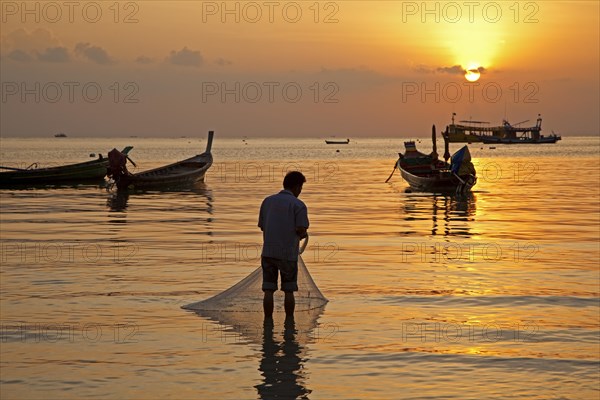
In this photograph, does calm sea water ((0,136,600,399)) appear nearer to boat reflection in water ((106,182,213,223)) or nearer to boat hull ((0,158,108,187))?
boat reflection in water ((106,182,213,223))

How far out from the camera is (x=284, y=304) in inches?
454

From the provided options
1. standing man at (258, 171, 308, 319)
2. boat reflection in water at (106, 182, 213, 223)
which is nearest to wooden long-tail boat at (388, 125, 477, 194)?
boat reflection in water at (106, 182, 213, 223)

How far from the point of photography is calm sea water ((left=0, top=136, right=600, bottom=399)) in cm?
870

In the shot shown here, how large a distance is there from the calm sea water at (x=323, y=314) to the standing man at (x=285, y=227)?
79 cm

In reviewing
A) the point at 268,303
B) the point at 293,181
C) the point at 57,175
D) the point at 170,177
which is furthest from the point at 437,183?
the point at 293,181

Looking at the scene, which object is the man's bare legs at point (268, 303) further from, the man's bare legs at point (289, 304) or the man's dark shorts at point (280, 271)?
the man's bare legs at point (289, 304)

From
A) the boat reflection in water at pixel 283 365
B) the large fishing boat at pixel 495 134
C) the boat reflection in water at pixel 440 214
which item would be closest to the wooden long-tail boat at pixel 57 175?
the boat reflection in water at pixel 440 214

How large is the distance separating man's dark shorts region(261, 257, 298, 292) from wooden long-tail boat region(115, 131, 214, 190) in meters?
30.2

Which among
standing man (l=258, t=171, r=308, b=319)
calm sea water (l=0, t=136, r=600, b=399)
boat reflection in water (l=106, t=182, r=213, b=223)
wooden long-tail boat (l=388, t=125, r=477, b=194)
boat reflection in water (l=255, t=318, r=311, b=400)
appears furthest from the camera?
wooden long-tail boat (l=388, t=125, r=477, b=194)

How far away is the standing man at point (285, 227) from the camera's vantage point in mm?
10562

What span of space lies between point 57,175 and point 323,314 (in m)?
35.3

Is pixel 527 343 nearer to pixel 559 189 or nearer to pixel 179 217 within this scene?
pixel 179 217

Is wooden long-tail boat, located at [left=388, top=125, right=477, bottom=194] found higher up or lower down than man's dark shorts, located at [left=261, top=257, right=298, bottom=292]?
higher up

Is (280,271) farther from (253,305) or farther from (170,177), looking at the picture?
(170,177)
